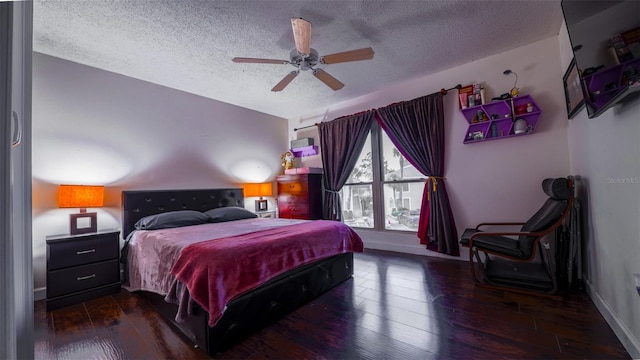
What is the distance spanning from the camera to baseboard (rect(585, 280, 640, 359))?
1341 mm

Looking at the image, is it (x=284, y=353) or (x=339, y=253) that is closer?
(x=284, y=353)

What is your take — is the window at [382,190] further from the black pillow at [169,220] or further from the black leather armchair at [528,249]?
the black pillow at [169,220]

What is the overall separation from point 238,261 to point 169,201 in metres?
2.35

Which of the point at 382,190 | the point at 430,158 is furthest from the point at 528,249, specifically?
the point at 382,190

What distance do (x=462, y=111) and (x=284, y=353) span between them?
11.0ft

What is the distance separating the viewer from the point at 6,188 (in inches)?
23.6

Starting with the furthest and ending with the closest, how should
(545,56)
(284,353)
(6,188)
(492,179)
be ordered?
(492,179), (545,56), (284,353), (6,188)

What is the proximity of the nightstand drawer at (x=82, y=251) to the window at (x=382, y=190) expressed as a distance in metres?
3.37

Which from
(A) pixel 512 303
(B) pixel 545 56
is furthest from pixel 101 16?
(B) pixel 545 56

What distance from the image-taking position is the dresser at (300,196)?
14.1ft

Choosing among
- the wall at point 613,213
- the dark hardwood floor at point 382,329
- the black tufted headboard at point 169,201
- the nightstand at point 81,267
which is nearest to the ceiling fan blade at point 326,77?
the wall at point 613,213

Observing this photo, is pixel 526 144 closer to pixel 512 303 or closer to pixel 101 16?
pixel 512 303

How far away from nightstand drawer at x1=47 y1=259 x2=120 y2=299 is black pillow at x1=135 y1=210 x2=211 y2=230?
46cm

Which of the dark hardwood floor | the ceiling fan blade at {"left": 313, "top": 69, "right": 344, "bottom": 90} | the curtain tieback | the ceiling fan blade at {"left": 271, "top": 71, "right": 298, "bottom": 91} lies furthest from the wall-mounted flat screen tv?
the ceiling fan blade at {"left": 271, "top": 71, "right": 298, "bottom": 91}
